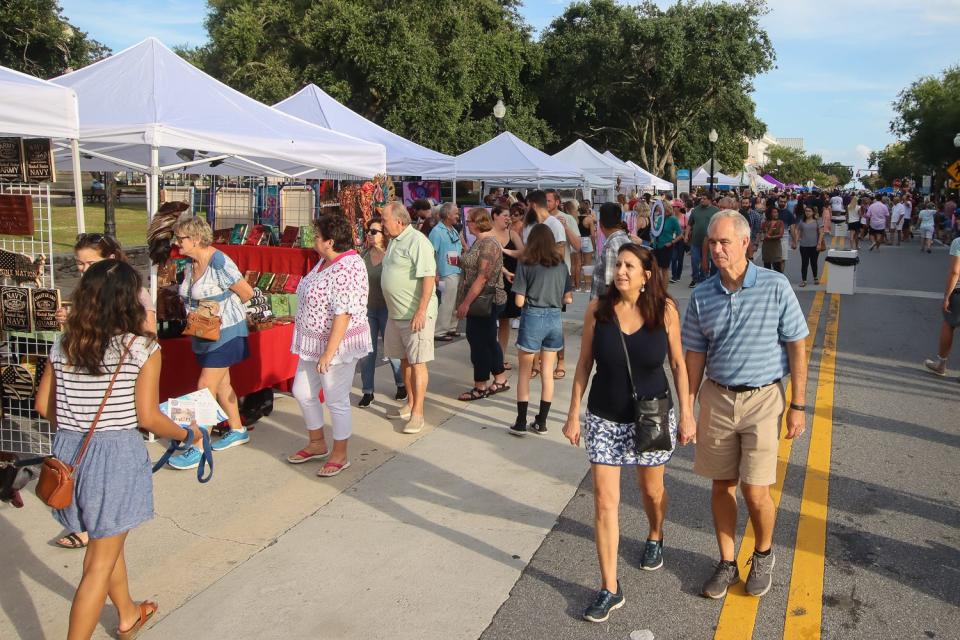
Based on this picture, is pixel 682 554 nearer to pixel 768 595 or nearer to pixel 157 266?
pixel 768 595

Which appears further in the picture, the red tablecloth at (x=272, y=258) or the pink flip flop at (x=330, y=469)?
the red tablecloth at (x=272, y=258)

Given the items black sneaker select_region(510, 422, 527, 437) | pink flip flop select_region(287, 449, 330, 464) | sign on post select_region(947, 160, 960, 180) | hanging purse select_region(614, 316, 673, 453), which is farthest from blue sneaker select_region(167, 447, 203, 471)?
sign on post select_region(947, 160, 960, 180)

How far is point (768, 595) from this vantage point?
153 inches

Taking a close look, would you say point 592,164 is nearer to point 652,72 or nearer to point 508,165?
point 508,165

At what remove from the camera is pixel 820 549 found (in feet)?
14.3

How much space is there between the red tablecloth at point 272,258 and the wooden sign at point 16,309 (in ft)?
12.4

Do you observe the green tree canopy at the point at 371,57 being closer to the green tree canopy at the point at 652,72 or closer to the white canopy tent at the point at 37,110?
the green tree canopy at the point at 652,72

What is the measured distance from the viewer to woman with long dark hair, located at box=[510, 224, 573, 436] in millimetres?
6285

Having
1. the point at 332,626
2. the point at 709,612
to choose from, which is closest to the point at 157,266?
the point at 332,626

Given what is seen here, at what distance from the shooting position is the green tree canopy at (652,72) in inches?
1401

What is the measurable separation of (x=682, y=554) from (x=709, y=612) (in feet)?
1.95

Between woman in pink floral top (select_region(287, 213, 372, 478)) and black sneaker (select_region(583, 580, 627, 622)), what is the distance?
7.81 ft

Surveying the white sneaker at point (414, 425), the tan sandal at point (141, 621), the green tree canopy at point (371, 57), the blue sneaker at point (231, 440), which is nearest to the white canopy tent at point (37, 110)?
the blue sneaker at point (231, 440)

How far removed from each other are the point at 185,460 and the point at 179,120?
2.82 metres
